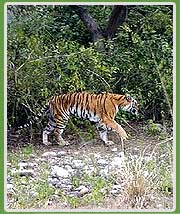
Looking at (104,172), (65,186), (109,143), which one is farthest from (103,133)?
(65,186)

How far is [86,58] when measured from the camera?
11.1 feet

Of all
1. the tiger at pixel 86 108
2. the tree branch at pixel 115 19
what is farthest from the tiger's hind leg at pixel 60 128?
the tree branch at pixel 115 19

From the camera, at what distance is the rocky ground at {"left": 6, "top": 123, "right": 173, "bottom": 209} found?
336 centimetres

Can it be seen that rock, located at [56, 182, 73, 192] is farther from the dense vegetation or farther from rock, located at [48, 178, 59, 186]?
the dense vegetation

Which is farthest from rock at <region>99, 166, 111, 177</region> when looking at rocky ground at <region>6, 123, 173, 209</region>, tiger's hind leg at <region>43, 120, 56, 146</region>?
tiger's hind leg at <region>43, 120, 56, 146</region>

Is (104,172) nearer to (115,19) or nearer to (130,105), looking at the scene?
(130,105)

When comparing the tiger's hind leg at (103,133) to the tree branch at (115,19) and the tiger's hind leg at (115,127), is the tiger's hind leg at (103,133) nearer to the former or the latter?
the tiger's hind leg at (115,127)

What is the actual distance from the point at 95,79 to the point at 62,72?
0.43 ft

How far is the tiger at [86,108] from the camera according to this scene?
340 centimetres

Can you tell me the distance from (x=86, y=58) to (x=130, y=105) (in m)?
0.25

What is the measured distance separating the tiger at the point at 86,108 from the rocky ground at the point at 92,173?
0.11ft

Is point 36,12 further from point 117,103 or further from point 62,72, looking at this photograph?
point 117,103

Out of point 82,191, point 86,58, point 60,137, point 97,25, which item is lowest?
point 82,191

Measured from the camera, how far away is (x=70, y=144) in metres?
3.40
